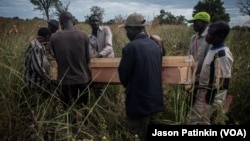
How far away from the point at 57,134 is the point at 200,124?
1.39 metres

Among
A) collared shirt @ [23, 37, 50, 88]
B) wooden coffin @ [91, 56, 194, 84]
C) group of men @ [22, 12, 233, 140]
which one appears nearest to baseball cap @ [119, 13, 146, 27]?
group of men @ [22, 12, 233, 140]

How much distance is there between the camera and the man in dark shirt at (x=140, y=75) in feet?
8.98

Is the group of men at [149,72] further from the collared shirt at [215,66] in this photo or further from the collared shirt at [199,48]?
the collared shirt at [199,48]

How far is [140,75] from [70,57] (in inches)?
41.2

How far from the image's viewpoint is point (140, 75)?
9.08 feet

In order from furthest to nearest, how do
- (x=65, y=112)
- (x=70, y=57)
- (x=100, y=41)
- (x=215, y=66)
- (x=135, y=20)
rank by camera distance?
(x=100, y=41) → (x=70, y=57) → (x=65, y=112) → (x=135, y=20) → (x=215, y=66)

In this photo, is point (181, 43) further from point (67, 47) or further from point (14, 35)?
point (67, 47)

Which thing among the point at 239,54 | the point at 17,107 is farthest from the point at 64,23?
the point at 239,54

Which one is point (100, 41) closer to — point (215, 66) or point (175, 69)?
point (175, 69)

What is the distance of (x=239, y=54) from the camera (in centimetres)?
524

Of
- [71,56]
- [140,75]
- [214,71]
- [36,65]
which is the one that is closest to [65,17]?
[71,56]

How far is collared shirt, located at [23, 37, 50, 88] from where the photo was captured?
341cm

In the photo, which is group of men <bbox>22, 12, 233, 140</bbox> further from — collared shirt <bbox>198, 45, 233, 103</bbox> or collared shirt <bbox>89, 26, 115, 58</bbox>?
collared shirt <bbox>89, 26, 115, 58</bbox>

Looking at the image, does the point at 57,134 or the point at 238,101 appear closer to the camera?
the point at 57,134
